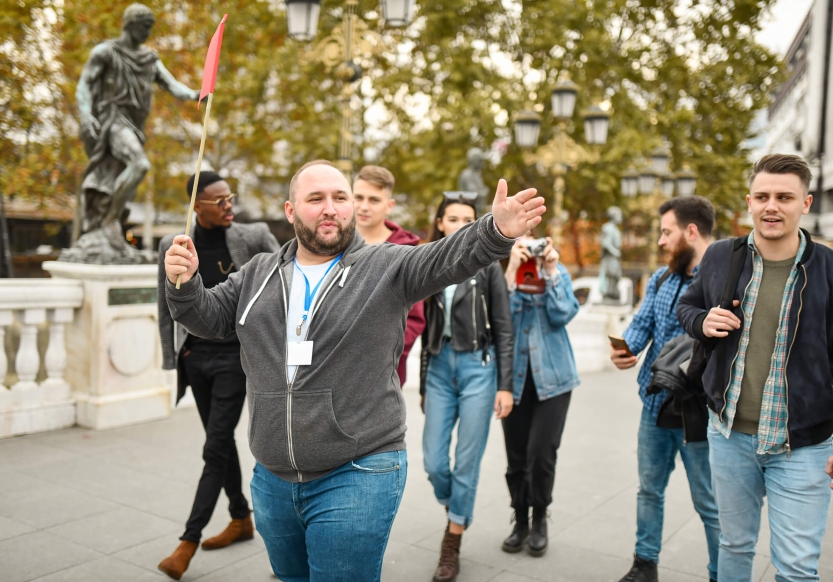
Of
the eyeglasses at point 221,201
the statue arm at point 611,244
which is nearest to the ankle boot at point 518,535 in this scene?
the eyeglasses at point 221,201

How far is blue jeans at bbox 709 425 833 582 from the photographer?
2816mm

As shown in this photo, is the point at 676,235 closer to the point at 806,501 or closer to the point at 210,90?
the point at 806,501

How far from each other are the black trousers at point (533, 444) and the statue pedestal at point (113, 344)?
403cm

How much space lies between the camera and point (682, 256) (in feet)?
12.9

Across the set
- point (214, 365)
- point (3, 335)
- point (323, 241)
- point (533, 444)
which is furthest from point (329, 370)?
point (3, 335)

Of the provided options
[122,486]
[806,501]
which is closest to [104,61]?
[122,486]

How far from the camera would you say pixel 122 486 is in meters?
5.39

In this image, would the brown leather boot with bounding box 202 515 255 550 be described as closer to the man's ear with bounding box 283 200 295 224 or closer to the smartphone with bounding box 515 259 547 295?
the smartphone with bounding box 515 259 547 295

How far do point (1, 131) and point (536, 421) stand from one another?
70.6 feet

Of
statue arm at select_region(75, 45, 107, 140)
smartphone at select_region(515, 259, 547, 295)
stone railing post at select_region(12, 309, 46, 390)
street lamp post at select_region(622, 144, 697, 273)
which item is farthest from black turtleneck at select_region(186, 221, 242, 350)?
street lamp post at select_region(622, 144, 697, 273)

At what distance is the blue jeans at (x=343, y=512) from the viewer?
8.17 ft

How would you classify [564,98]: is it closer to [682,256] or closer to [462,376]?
[682,256]

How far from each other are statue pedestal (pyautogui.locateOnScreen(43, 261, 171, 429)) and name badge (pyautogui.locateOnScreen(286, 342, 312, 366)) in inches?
197

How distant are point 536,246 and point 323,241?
2.02m
